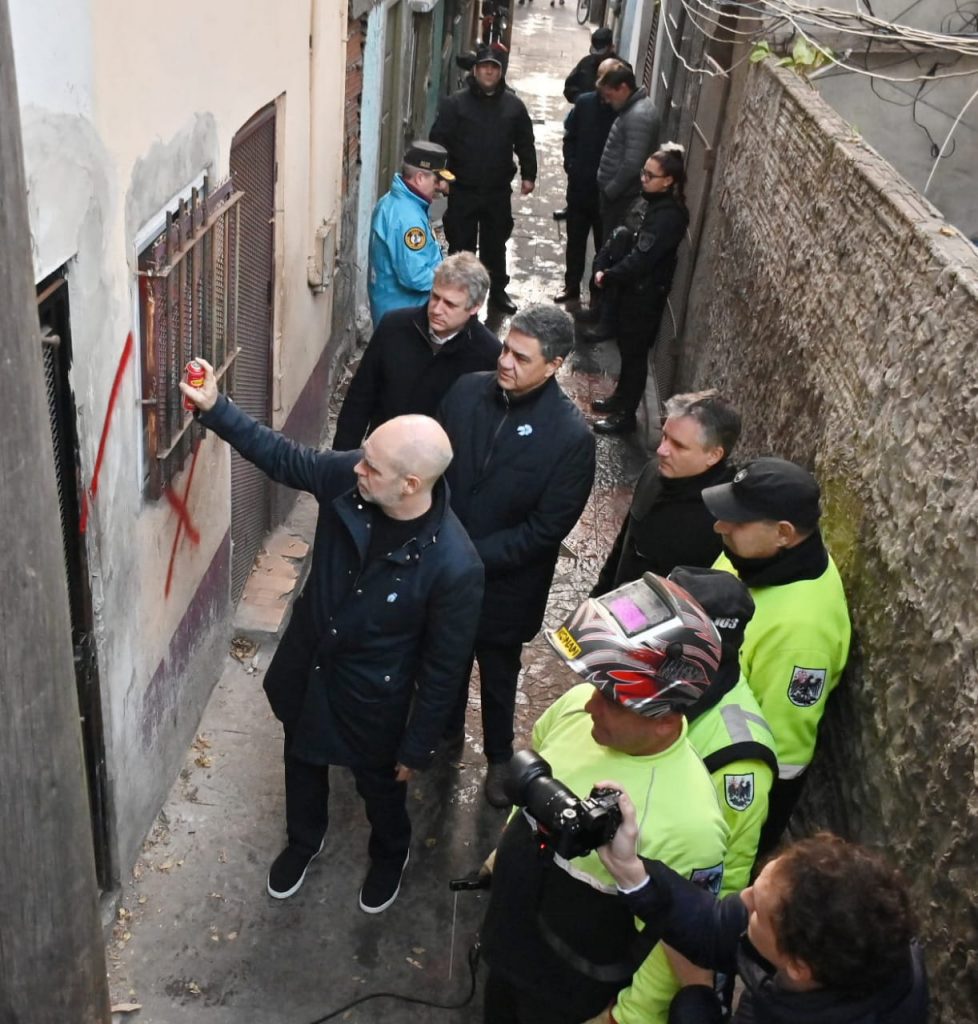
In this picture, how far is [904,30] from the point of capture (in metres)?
5.71

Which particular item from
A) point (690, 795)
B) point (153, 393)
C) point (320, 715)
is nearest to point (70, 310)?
point (153, 393)

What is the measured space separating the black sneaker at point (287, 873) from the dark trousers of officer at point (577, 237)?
277 inches

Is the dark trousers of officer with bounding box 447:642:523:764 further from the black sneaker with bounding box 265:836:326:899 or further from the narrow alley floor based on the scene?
the black sneaker with bounding box 265:836:326:899

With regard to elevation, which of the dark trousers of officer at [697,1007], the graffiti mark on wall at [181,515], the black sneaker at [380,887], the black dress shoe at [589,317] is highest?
the dark trousers of officer at [697,1007]

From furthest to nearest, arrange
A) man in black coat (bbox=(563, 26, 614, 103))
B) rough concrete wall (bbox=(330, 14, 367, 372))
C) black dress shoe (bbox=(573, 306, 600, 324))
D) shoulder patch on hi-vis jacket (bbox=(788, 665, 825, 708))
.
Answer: man in black coat (bbox=(563, 26, 614, 103))
black dress shoe (bbox=(573, 306, 600, 324))
rough concrete wall (bbox=(330, 14, 367, 372))
shoulder patch on hi-vis jacket (bbox=(788, 665, 825, 708))

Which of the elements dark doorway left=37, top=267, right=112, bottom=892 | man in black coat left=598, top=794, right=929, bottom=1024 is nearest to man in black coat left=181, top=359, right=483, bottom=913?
dark doorway left=37, top=267, right=112, bottom=892

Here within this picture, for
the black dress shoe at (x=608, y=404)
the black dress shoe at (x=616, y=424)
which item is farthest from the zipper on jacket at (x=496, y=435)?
the black dress shoe at (x=608, y=404)

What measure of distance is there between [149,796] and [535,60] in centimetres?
2195

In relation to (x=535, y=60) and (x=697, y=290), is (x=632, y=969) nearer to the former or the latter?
(x=697, y=290)

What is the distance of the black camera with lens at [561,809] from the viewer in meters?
2.33

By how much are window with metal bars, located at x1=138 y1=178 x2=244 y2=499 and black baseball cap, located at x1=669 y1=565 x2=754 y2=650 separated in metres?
1.70

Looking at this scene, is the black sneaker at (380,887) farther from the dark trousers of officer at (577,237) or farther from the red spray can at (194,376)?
the dark trousers of officer at (577,237)

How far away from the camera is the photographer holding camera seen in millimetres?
2467

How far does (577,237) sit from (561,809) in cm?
833
